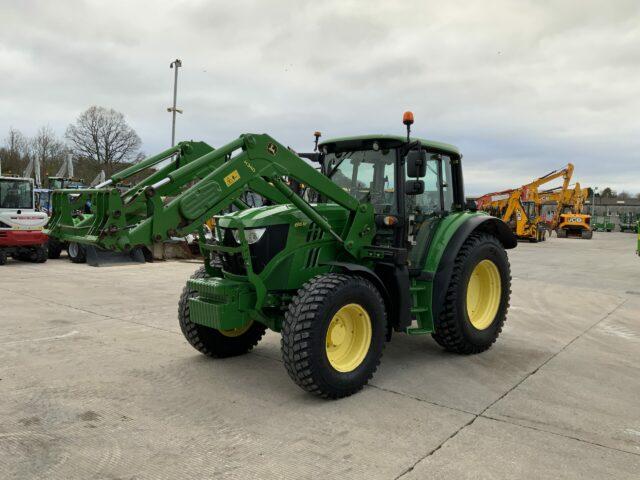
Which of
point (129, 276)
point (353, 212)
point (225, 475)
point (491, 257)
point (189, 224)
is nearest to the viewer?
point (225, 475)

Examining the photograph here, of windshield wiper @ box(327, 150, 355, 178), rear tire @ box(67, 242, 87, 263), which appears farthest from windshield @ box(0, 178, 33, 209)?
windshield wiper @ box(327, 150, 355, 178)

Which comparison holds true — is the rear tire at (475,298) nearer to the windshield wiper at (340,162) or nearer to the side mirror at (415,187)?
the side mirror at (415,187)

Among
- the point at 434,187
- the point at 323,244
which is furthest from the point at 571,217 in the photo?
the point at 323,244

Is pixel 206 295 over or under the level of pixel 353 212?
under

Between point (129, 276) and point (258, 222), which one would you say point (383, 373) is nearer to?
point (258, 222)

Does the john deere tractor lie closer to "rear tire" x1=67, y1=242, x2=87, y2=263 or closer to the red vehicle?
"rear tire" x1=67, y1=242, x2=87, y2=263

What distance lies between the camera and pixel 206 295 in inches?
182

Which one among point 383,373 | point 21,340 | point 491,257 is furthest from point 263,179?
point 21,340

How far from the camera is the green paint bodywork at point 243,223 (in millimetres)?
4012

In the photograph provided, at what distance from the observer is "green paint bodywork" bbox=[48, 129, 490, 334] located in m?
4.01

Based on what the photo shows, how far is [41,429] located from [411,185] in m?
3.58

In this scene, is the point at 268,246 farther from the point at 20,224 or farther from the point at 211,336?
the point at 20,224

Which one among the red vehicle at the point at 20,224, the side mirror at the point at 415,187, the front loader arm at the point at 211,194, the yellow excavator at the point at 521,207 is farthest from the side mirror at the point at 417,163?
the yellow excavator at the point at 521,207

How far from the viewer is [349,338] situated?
178 inches
